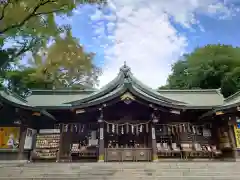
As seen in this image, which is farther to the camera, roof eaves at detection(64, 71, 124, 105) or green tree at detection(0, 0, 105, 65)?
roof eaves at detection(64, 71, 124, 105)

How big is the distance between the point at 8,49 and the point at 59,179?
31.0ft

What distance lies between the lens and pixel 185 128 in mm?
16406

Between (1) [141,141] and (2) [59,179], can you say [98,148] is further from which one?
(2) [59,179]

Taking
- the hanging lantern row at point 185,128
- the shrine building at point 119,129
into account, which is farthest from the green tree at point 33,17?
the hanging lantern row at point 185,128

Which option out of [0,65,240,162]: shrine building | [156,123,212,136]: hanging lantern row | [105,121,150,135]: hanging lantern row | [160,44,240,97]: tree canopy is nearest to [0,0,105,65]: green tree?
[0,65,240,162]: shrine building

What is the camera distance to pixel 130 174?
10031mm

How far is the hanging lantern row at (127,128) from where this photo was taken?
15.5m

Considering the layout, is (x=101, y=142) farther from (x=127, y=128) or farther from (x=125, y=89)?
(x=125, y=89)

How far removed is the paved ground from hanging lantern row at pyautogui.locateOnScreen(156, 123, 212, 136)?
508 centimetres

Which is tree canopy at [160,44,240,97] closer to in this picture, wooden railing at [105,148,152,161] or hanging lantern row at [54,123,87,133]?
wooden railing at [105,148,152,161]

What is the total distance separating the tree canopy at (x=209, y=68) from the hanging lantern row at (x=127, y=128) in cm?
2392

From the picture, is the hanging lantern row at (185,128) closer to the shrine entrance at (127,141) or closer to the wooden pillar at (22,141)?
the shrine entrance at (127,141)

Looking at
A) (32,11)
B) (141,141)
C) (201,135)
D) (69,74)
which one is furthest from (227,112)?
(69,74)

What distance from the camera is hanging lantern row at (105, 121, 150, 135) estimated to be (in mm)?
15523
